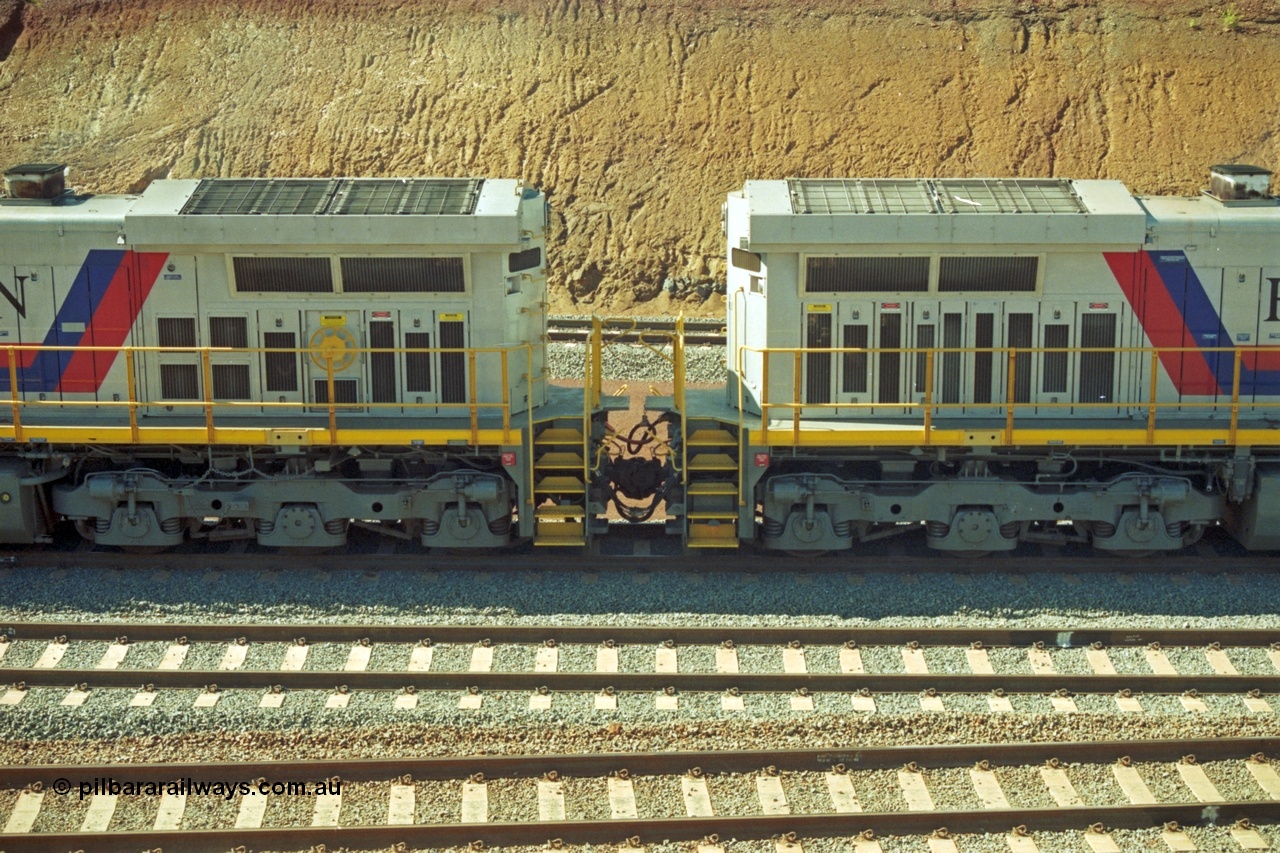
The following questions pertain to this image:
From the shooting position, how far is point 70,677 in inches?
468

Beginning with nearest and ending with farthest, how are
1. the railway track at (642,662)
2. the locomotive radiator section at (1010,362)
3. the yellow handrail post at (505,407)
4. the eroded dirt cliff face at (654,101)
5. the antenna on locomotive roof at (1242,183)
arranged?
the railway track at (642,662), the yellow handrail post at (505,407), the locomotive radiator section at (1010,362), the antenna on locomotive roof at (1242,183), the eroded dirt cliff face at (654,101)

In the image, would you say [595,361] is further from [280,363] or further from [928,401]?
[928,401]

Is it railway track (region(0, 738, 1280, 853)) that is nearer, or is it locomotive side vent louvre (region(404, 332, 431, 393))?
railway track (region(0, 738, 1280, 853))

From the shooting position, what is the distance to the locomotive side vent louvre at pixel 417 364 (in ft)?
48.6

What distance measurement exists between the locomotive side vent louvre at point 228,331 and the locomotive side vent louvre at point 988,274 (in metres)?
7.31

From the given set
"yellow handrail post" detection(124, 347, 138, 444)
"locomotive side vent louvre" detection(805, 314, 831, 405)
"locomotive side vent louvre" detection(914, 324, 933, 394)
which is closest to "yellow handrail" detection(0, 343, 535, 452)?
"yellow handrail post" detection(124, 347, 138, 444)

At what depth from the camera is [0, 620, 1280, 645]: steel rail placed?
12602 mm

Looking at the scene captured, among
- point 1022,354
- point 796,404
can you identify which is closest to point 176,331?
point 796,404

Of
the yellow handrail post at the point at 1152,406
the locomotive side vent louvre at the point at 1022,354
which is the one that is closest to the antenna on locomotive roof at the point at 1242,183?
the yellow handrail post at the point at 1152,406

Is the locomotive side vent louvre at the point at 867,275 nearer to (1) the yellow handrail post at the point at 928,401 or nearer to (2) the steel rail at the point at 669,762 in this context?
(1) the yellow handrail post at the point at 928,401

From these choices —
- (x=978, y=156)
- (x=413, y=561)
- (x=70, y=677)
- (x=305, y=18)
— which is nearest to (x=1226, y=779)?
(x=413, y=561)

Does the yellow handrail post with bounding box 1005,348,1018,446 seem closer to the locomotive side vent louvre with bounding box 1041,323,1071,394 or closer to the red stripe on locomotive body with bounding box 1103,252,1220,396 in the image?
the locomotive side vent louvre with bounding box 1041,323,1071,394

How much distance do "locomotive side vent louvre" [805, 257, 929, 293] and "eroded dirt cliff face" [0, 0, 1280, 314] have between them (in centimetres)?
1535

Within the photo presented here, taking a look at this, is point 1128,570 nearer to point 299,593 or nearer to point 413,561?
point 413,561
